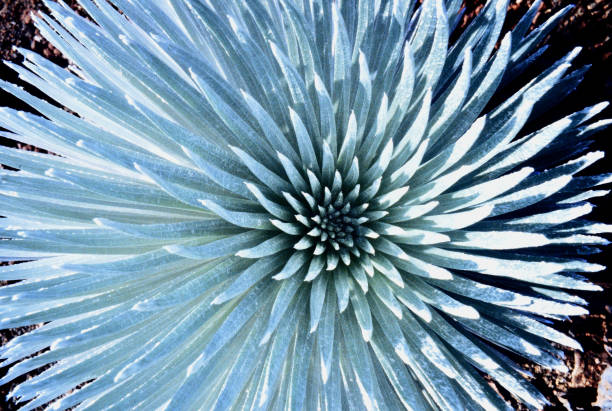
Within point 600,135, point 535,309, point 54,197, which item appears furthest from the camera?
point 600,135

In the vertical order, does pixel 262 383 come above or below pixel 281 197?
below

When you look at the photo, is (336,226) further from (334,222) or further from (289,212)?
(289,212)

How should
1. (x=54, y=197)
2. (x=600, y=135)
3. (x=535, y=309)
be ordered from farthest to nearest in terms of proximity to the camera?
(x=600, y=135), (x=54, y=197), (x=535, y=309)

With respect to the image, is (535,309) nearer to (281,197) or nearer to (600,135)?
(281,197)

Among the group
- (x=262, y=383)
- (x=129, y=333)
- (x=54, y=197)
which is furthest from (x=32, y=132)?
(x=262, y=383)

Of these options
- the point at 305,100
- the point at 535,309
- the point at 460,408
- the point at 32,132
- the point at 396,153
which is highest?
the point at 32,132

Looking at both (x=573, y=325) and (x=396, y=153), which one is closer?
(x=396, y=153)

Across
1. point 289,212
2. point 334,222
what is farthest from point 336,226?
point 289,212
